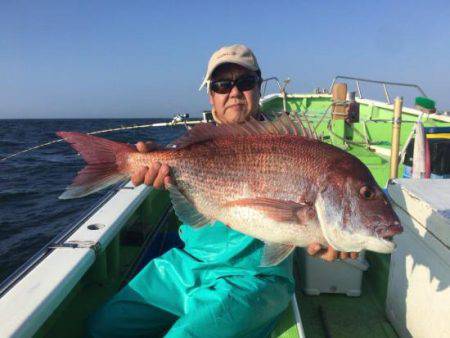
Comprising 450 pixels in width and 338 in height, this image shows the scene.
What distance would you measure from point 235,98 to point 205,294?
1301 mm

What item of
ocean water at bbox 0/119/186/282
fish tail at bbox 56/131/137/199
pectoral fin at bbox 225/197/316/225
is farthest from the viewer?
ocean water at bbox 0/119/186/282

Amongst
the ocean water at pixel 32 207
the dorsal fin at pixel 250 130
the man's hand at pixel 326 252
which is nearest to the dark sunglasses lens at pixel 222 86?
the dorsal fin at pixel 250 130

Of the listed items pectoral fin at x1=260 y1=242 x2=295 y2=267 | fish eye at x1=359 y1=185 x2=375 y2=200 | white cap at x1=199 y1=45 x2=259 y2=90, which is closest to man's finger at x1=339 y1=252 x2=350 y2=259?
pectoral fin at x1=260 y1=242 x2=295 y2=267

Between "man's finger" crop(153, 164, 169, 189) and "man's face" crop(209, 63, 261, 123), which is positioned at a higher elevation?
"man's face" crop(209, 63, 261, 123)

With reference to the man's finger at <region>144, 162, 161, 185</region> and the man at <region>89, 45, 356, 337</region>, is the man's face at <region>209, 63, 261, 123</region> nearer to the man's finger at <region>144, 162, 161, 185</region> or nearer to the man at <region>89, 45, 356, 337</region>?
the man at <region>89, 45, 356, 337</region>

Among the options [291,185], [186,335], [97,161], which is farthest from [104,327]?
[291,185]

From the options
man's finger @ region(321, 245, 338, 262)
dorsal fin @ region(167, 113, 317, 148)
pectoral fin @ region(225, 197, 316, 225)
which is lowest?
man's finger @ region(321, 245, 338, 262)

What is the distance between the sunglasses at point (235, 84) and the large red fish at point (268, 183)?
60 centimetres

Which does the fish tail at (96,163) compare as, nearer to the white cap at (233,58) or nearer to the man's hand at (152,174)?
the man's hand at (152,174)

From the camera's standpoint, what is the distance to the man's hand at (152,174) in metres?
2.15

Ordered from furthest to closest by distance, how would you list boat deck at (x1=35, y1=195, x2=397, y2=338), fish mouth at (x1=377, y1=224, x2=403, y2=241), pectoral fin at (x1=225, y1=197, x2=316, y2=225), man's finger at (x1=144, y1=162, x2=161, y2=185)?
boat deck at (x1=35, y1=195, x2=397, y2=338) < man's finger at (x1=144, y1=162, x2=161, y2=185) < pectoral fin at (x1=225, y1=197, x2=316, y2=225) < fish mouth at (x1=377, y1=224, x2=403, y2=241)

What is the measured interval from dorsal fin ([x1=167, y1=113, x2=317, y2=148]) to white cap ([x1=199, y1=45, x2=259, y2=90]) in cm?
63

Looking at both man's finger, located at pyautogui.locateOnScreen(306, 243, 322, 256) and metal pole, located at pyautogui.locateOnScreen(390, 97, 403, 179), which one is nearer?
man's finger, located at pyautogui.locateOnScreen(306, 243, 322, 256)

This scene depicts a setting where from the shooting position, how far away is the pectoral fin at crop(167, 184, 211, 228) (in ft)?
6.91
